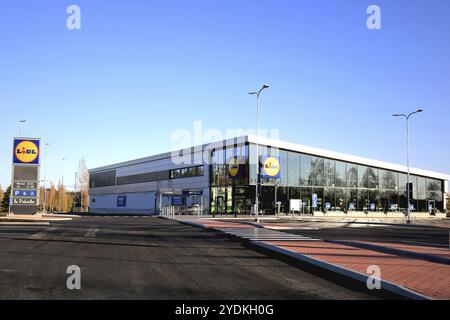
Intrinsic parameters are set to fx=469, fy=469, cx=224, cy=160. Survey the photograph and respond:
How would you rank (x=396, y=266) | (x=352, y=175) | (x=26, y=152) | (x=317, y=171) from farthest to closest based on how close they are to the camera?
1. (x=352, y=175)
2. (x=317, y=171)
3. (x=26, y=152)
4. (x=396, y=266)

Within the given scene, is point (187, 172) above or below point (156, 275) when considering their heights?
above

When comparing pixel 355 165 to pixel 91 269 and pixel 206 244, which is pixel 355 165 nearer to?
pixel 206 244

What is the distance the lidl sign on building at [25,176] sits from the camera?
3762cm

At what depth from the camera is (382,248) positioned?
57.4 ft

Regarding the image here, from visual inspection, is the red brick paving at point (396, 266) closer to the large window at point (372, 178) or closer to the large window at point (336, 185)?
the large window at point (336, 185)

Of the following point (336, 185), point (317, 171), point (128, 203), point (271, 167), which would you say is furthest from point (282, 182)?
point (128, 203)

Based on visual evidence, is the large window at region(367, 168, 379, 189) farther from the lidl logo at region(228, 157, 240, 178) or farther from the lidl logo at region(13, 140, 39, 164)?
the lidl logo at region(13, 140, 39, 164)

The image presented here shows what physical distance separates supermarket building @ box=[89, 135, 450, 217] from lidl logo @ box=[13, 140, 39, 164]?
76.1 ft

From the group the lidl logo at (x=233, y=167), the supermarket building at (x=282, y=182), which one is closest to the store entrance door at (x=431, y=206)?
the supermarket building at (x=282, y=182)

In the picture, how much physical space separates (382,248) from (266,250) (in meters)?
4.35

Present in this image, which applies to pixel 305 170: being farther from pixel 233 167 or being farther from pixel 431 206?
pixel 431 206

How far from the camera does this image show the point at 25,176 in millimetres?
37781

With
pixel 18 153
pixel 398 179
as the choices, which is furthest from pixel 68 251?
pixel 398 179

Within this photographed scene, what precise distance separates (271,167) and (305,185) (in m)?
6.54
